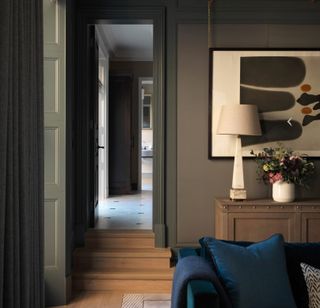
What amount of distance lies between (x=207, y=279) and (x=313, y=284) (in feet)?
1.91

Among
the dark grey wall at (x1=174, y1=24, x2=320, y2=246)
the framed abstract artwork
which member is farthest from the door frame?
the framed abstract artwork

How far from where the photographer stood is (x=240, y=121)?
383cm

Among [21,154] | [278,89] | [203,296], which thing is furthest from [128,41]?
[203,296]

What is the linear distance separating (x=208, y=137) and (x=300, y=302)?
2303 millimetres

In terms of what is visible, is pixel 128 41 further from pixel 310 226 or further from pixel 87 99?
pixel 310 226

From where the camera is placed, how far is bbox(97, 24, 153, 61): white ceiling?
7.06m

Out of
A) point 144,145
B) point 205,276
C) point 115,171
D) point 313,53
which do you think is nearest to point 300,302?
point 205,276

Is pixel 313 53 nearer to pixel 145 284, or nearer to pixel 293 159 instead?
pixel 293 159

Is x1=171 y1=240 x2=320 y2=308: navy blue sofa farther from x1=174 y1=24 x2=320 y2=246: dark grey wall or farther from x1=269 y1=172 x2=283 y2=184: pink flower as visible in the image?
x1=174 y1=24 x2=320 y2=246: dark grey wall

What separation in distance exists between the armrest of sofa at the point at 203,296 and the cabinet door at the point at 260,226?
182 cm

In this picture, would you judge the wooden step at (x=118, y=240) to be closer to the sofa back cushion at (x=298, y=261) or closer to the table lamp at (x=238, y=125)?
the table lamp at (x=238, y=125)

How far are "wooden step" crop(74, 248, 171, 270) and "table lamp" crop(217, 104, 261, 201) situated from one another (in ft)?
3.21

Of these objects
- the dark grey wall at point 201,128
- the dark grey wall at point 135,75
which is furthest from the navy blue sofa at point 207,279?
the dark grey wall at point 135,75

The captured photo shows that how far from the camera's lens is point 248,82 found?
14.1 ft
